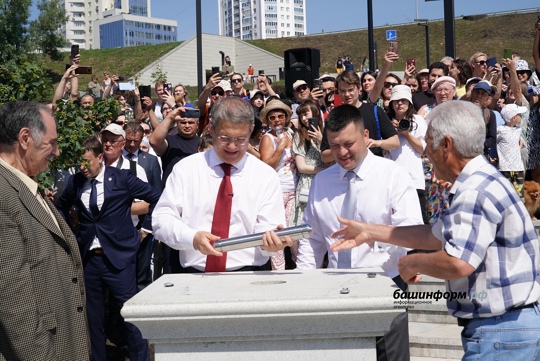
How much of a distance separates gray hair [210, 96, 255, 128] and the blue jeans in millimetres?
1714

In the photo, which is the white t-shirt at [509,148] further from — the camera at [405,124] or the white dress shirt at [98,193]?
the white dress shirt at [98,193]

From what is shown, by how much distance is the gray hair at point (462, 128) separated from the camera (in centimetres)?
286

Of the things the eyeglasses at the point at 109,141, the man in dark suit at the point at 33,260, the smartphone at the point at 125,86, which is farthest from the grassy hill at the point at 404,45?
the man in dark suit at the point at 33,260

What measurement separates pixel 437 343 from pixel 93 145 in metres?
3.47

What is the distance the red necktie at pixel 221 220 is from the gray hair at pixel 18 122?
3.31 feet

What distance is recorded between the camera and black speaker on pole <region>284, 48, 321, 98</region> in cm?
1056

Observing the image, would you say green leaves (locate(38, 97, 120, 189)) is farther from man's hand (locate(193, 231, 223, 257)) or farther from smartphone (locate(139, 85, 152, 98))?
smartphone (locate(139, 85, 152, 98))

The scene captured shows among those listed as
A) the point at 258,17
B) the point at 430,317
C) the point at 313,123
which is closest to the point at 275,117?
the point at 313,123

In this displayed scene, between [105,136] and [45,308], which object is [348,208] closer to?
[45,308]

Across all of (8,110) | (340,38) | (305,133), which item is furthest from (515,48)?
(8,110)

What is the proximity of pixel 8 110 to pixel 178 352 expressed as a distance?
5.89ft

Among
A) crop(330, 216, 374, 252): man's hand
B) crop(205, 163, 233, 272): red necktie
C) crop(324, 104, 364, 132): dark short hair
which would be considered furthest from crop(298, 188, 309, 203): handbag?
crop(330, 216, 374, 252): man's hand

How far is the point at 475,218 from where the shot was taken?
2701 mm

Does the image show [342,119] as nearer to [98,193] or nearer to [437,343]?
[437,343]
